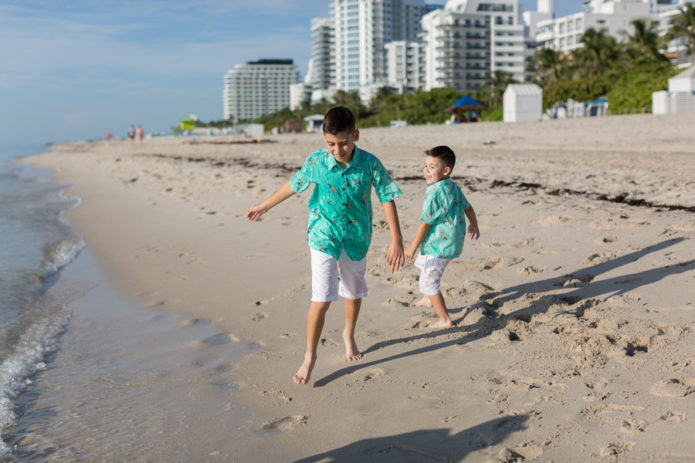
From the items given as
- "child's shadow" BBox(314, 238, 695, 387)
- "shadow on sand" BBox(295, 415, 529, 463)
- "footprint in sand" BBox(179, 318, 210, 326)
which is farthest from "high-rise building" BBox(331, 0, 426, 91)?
"shadow on sand" BBox(295, 415, 529, 463)

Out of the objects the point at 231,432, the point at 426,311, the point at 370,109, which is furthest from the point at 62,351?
the point at 370,109

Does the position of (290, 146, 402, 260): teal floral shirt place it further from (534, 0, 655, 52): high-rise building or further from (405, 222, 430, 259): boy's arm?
(534, 0, 655, 52): high-rise building

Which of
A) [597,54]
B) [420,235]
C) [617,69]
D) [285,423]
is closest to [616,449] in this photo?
[285,423]

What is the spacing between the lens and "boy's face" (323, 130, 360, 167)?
2.89m

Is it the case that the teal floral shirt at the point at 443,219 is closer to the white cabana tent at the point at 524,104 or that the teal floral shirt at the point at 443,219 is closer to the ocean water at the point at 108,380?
the ocean water at the point at 108,380

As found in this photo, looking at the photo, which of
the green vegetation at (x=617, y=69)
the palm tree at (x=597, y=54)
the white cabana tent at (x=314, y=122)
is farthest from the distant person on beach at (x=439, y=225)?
the palm tree at (x=597, y=54)

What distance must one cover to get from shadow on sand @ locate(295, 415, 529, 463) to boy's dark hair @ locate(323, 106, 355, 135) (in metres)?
1.41

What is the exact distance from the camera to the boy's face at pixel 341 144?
2895 mm

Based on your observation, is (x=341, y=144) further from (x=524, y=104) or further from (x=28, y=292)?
(x=524, y=104)

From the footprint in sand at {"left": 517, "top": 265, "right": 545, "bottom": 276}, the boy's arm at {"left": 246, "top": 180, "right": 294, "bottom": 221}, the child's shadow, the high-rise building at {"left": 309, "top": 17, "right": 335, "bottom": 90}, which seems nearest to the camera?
the boy's arm at {"left": 246, "top": 180, "right": 294, "bottom": 221}

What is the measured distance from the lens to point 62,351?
3.91 metres

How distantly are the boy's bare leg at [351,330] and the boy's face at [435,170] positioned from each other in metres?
0.95

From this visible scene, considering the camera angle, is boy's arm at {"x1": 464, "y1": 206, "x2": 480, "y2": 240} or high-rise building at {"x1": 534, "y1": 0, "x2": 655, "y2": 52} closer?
boy's arm at {"x1": 464, "y1": 206, "x2": 480, "y2": 240}

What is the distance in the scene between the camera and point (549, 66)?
6506 centimetres
